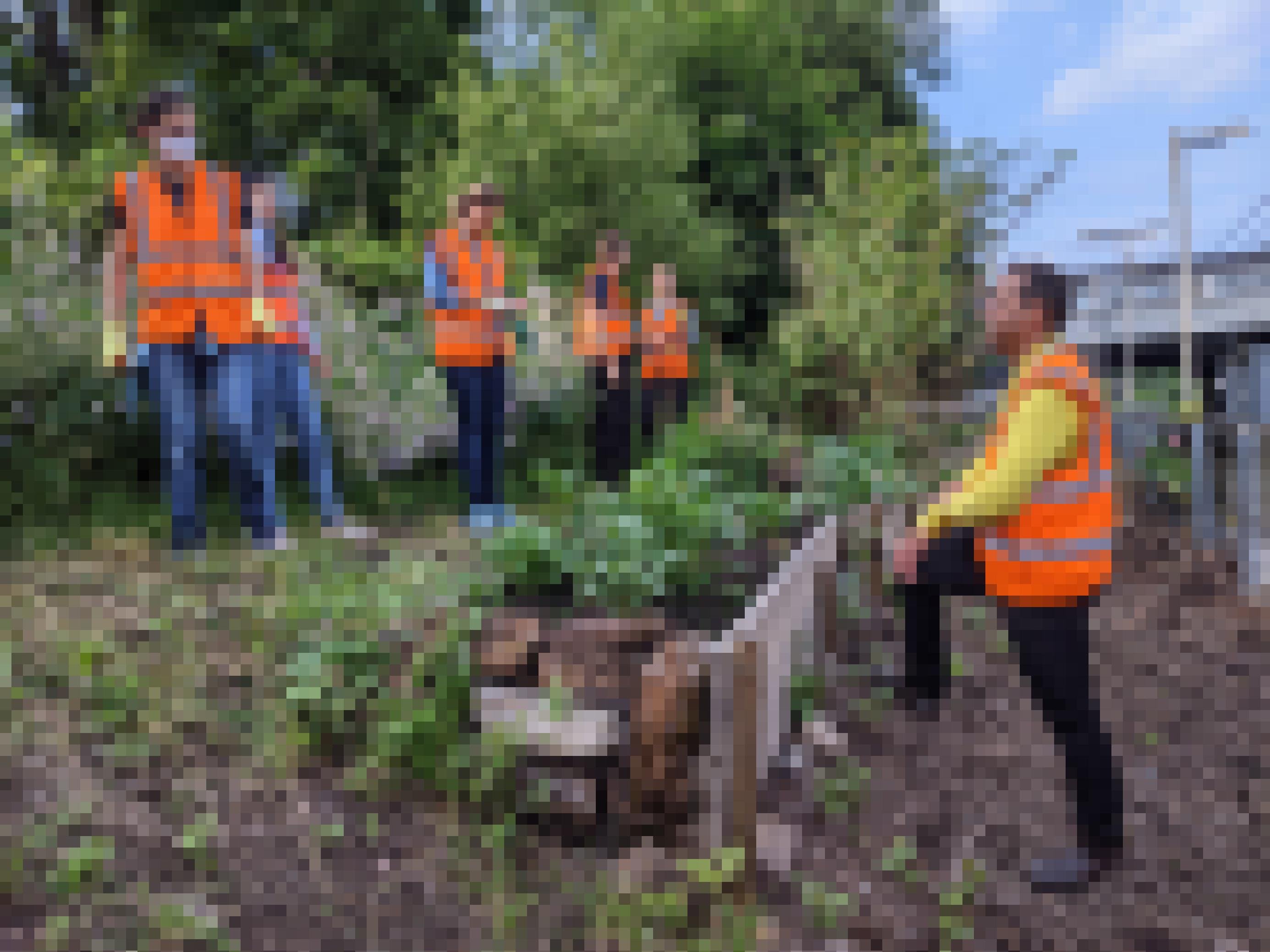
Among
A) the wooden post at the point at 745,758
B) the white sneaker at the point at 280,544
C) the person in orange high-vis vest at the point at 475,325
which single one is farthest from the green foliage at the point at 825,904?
the white sneaker at the point at 280,544

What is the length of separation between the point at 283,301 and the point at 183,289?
61cm

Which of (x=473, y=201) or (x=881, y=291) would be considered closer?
(x=473, y=201)

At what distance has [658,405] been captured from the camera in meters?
9.44

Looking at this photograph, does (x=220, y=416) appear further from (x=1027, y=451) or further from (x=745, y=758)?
(x=1027, y=451)

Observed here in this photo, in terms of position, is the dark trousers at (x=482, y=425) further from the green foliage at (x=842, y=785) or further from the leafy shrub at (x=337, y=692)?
the green foliage at (x=842, y=785)

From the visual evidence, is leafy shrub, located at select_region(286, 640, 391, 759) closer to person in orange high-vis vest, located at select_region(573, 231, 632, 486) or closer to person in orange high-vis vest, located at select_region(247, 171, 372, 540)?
person in orange high-vis vest, located at select_region(247, 171, 372, 540)

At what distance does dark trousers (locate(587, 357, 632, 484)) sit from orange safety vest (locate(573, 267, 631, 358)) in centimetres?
10

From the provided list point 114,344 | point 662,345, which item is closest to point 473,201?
point 114,344

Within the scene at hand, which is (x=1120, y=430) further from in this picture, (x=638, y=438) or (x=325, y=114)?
(x=325, y=114)

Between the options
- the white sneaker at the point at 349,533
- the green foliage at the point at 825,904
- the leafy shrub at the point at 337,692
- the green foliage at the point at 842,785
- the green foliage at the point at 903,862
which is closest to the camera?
the green foliage at the point at 825,904

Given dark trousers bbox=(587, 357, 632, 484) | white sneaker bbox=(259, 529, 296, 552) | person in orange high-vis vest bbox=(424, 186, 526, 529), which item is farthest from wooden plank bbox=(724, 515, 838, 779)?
dark trousers bbox=(587, 357, 632, 484)

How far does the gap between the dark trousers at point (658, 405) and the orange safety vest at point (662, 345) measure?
0.26ft

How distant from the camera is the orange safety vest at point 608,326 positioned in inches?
340

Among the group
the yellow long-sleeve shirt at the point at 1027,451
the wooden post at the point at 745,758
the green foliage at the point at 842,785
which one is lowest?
the green foliage at the point at 842,785
